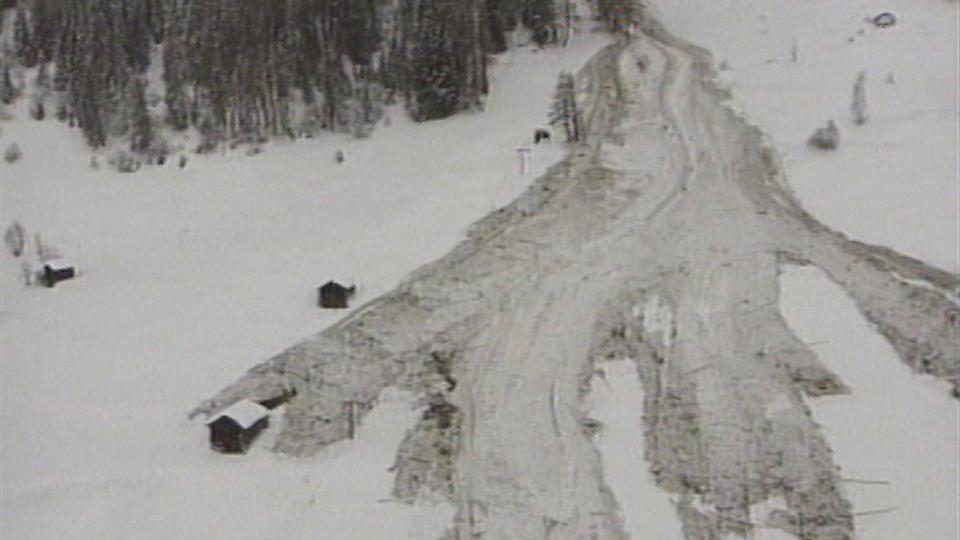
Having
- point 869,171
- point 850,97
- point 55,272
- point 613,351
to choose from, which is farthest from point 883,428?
point 55,272

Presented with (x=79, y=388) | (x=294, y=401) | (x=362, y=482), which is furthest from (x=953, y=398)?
(x=79, y=388)

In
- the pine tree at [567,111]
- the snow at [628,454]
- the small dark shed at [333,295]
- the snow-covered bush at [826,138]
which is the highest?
the pine tree at [567,111]

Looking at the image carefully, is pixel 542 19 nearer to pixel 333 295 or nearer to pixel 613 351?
pixel 333 295

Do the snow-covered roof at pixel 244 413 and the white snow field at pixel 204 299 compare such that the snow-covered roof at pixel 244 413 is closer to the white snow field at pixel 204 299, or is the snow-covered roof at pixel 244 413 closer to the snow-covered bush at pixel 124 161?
the white snow field at pixel 204 299

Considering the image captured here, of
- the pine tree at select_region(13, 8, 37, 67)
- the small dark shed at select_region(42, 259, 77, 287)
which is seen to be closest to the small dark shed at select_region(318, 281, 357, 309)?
the small dark shed at select_region(42, 259, 77, 287)

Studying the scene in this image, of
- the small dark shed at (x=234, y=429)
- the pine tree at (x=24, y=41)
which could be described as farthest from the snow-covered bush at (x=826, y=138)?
the pine tree at (x=24, y=41)

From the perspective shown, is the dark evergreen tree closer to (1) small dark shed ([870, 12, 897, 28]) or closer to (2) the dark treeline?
(2) the dark treeline
